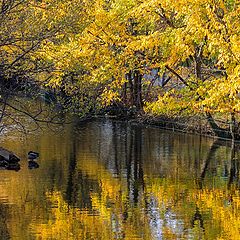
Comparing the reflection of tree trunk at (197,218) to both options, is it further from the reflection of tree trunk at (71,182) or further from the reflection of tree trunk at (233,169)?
the reflection of tree trunk at (233,169)

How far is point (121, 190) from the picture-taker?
1612 centimetres

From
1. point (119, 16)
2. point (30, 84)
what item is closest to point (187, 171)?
point (30, 84)

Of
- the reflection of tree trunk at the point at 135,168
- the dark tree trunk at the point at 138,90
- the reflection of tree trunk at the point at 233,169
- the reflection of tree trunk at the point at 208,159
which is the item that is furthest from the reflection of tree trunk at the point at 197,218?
the dark tree trunk at the point at 138,90

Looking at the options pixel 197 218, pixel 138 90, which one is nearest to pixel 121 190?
pixel 197 218

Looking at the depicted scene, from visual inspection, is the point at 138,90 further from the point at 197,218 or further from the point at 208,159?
the point at 197,218

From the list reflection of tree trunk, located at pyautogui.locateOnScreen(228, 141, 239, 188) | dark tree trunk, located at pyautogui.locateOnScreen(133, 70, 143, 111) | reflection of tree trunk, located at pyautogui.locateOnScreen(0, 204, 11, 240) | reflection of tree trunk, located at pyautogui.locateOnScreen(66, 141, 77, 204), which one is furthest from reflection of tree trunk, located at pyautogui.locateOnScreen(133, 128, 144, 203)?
dark tree trunk, located at pyautogui.locateOnScreen(133, 70, 143, 111)

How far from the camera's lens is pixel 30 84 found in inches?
555

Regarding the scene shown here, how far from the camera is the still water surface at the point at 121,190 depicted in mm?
12234

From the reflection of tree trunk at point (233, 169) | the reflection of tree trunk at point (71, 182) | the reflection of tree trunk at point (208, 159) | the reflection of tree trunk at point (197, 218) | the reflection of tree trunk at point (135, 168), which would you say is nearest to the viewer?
the reflection of tree trunk at point (197, 218)

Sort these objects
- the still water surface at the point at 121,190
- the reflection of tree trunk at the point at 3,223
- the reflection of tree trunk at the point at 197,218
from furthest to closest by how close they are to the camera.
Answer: the reflection of tree trunk at the point at 197,218 < the still water surface at the point at 121,190 < the reflection of tree trunk at the point at 3,223

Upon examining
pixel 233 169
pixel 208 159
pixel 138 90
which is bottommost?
pixel 233 169

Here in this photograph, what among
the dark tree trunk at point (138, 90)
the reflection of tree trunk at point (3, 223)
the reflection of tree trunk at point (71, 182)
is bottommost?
the reflection of tree trunk at point (3, 223)

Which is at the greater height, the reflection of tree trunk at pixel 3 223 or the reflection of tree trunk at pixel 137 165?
the reflection of tree trunk at pixel 137 165

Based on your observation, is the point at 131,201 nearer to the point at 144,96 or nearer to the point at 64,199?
the point at 64,199
